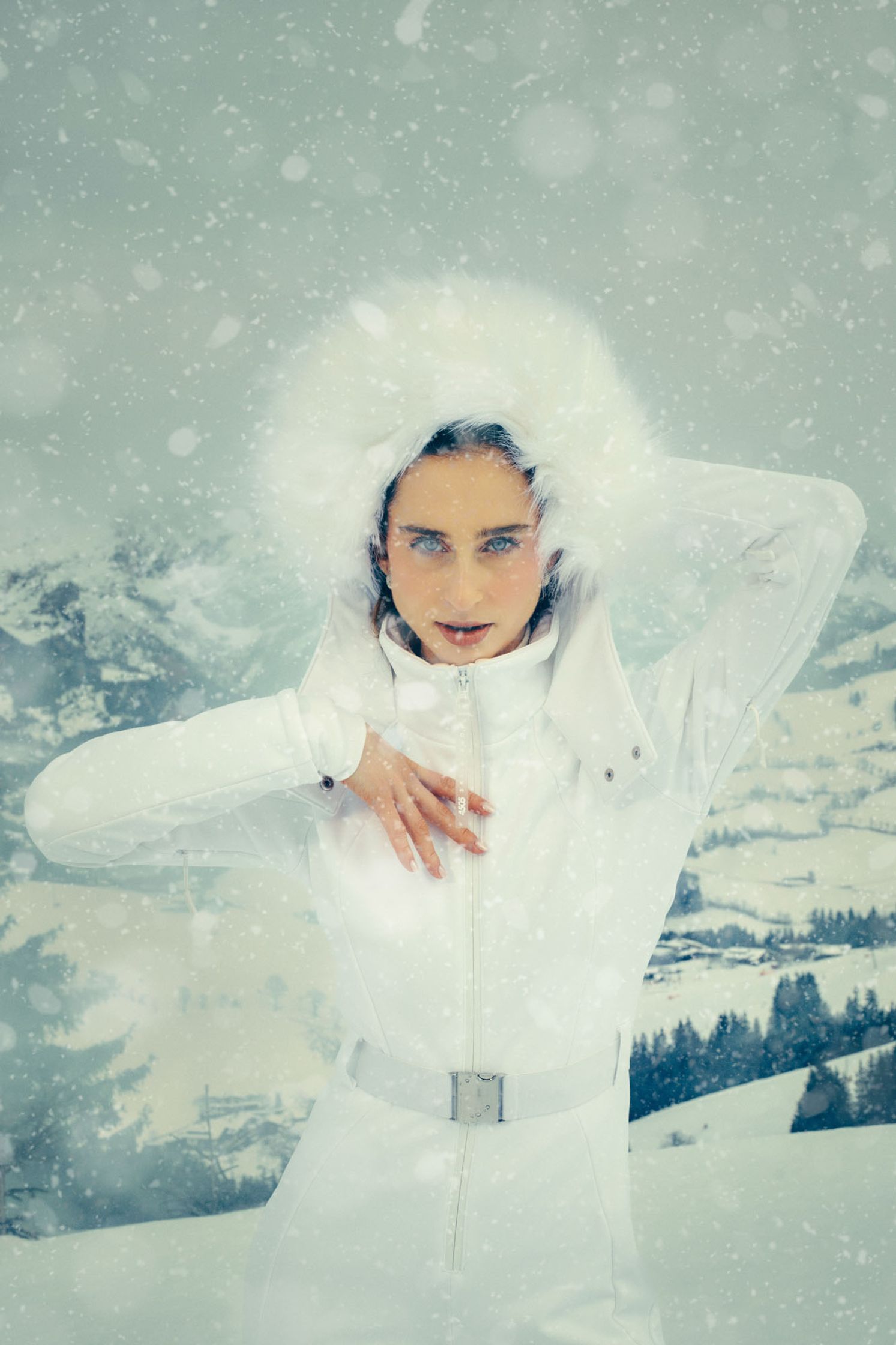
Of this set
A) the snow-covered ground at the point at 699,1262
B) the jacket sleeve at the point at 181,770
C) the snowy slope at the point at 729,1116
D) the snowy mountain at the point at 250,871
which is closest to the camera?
the jacket sleeve at the point at 181,770

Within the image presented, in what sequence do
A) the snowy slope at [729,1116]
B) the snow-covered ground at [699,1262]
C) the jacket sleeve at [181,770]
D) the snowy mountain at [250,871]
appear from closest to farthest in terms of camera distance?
the jacket sleeve at [181,770] → the snow-covered ground at [699,1262] → the snowy mountain at [250,871] → the snowy slope at [729,1116]

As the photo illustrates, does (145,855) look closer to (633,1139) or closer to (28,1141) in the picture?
(28,1141)

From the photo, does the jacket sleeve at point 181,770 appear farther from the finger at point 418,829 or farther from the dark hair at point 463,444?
the dark hair at point 463,444

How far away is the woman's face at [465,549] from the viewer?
115 centimetres

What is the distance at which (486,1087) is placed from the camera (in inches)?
43.7

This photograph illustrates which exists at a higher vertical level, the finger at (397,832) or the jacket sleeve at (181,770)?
the jacket sleeve at (181,770)

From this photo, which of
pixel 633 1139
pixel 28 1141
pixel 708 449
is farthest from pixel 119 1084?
pixel 708 449

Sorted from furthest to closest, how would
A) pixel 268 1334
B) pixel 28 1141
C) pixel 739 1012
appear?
pixel 739 1012 < pixel 28 1141 < pixel 268 1334

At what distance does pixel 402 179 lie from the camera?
5.83 feet

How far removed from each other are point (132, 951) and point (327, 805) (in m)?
0.74

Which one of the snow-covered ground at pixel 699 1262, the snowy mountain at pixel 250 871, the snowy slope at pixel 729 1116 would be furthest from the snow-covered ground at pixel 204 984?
the snowy slope at pixel 729 1116

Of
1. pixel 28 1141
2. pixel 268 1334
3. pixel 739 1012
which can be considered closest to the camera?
pixel 268 1334

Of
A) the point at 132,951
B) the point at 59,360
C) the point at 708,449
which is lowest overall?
the point at 132,951

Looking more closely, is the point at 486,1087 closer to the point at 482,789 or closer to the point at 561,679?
the point at 482,789
